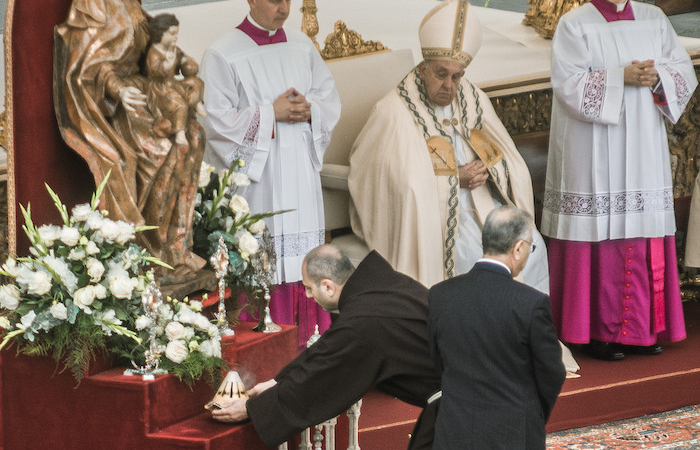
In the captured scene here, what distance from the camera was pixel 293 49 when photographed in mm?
7035

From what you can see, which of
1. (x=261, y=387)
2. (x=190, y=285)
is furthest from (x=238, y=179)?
(x=261, y=387)

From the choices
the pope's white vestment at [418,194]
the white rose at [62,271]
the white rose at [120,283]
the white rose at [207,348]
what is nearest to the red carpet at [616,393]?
the pope's white vestment at [418,194]

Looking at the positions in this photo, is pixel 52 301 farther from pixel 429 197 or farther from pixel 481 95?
pixel 481 95

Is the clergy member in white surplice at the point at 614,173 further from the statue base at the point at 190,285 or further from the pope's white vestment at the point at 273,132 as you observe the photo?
the statue base at the point at 190,285

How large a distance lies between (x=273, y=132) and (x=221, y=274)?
5.81ft

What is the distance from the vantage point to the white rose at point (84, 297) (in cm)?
473

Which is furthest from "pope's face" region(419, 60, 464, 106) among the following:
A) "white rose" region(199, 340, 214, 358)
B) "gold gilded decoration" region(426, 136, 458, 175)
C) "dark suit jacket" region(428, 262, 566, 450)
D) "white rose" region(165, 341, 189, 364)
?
"white rose" region(165, 341, 189, 364)

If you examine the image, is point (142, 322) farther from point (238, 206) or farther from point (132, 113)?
point (238, 206)

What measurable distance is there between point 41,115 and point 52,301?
73 cm

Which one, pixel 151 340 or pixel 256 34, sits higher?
pixel 256 34

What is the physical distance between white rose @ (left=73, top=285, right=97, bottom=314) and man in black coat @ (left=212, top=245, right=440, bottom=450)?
63 centimetres

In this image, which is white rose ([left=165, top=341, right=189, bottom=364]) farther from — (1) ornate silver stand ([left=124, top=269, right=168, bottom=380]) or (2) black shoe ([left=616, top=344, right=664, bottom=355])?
(2) black shoe ([left=616, top=344, right=664, bottom=355])

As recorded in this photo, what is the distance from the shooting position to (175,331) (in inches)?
193

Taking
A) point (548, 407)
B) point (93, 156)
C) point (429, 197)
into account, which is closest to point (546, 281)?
point (429, 197)
